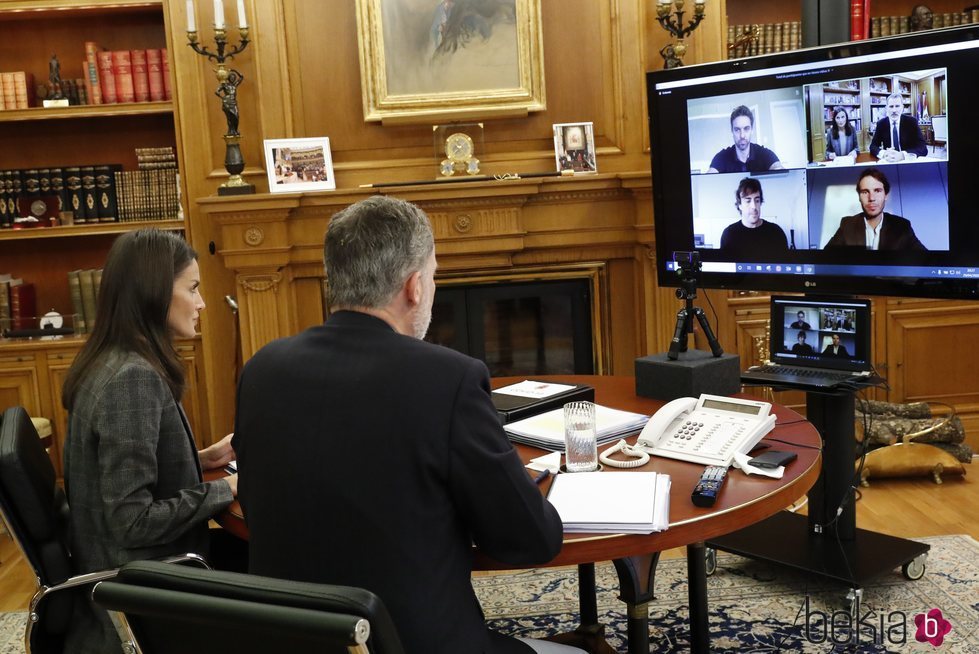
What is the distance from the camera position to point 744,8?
468 cm

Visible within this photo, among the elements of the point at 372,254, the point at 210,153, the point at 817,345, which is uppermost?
the point at 210,153

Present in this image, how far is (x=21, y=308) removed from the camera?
4578 mm

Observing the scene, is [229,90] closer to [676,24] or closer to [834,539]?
[676,24]

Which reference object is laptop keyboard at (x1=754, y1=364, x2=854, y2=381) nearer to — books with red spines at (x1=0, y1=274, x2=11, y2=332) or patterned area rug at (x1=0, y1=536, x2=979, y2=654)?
patterned area rug at (x1=0, y1=536, x2=979, y2=654)

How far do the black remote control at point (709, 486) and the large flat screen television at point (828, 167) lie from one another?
1.20m

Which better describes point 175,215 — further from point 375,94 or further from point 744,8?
point 744,8

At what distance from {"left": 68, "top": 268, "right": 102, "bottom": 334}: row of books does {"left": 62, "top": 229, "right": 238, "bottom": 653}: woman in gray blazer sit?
263 cm

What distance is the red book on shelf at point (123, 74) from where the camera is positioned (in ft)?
14.4

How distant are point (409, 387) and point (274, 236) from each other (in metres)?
2.91

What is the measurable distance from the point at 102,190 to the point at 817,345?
3305mm

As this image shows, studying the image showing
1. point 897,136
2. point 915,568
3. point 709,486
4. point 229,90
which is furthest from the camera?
point 229,90

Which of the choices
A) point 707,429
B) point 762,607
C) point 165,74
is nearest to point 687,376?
point 707,429

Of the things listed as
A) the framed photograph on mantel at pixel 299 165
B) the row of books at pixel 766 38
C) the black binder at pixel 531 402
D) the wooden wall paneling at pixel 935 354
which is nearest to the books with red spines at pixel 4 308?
the framed photograph on mantel at pixel 299 165

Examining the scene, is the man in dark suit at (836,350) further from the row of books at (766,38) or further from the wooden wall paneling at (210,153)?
the wooden wall paneling at (210,153)
